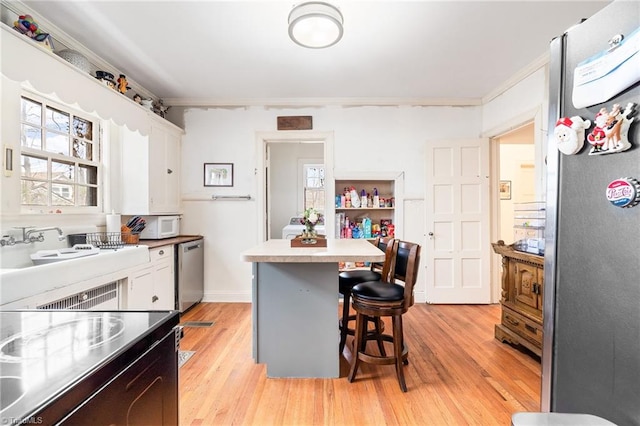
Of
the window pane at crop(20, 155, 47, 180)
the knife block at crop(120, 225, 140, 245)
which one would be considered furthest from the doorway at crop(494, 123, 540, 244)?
the window pane at crop(20, 155, 47, 180)

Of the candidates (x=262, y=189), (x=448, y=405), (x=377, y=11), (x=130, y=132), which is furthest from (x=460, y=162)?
(x=130, y=132)

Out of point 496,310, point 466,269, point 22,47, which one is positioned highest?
point 22,47

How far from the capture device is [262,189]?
3.90 m

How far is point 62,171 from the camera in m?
2.55

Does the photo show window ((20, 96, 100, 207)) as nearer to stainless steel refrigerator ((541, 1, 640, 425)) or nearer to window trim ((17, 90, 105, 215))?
window trim ((17, 90, 105, 215))

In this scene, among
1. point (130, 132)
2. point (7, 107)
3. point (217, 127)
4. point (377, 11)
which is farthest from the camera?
point (217, 127)

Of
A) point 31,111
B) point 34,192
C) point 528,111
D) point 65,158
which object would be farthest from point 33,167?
point 528,111

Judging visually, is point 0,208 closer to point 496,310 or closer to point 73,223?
point 73,223

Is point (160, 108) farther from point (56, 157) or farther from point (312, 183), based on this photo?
point (312, 183)

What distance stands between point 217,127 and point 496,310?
4218 mm

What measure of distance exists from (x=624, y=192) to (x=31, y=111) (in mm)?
3462

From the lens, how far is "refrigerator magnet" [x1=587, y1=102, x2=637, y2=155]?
71 cm

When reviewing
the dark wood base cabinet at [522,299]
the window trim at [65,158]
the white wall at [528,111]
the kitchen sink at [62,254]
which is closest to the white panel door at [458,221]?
the white wall at [528,111]

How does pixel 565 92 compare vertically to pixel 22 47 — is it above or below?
below
